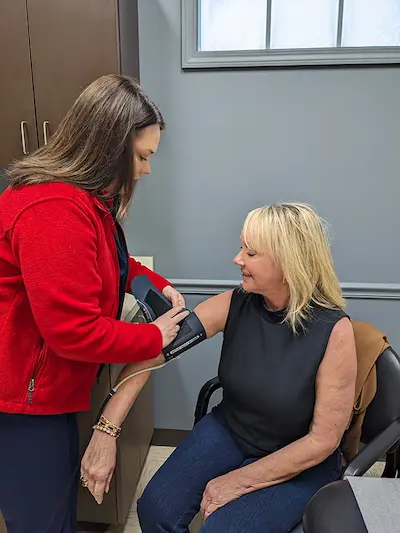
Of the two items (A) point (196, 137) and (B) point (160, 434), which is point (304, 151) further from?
(B) point (160, 434)

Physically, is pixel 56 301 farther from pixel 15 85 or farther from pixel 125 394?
pixel 15 85

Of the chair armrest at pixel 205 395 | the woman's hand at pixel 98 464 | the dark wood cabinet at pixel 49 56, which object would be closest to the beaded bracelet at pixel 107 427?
the woman's hand at pixel 98 464

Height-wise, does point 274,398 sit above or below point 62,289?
below

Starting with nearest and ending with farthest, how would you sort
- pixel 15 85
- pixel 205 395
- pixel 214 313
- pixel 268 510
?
1. pixel 268 510
2. pixel 214 313
3. pixel 205 395
4. pixel 15 85

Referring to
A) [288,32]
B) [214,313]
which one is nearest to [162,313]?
[214,313]

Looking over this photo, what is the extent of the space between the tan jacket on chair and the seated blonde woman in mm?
142

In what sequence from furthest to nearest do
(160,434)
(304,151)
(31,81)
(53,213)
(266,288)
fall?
(160,434)
(304,151)
(31,81)
(266,288)
(53,213)

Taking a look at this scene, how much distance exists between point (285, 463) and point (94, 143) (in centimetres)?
96

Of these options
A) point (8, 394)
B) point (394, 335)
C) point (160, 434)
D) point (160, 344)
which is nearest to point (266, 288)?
point (160, 344)

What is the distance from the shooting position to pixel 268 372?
1331 millimetres

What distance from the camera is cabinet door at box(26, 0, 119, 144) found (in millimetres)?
1612

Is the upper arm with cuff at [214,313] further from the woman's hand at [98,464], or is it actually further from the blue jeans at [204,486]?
the woman's hand at [98,464]

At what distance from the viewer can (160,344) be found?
1.22 metres

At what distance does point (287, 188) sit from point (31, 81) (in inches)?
42.3
